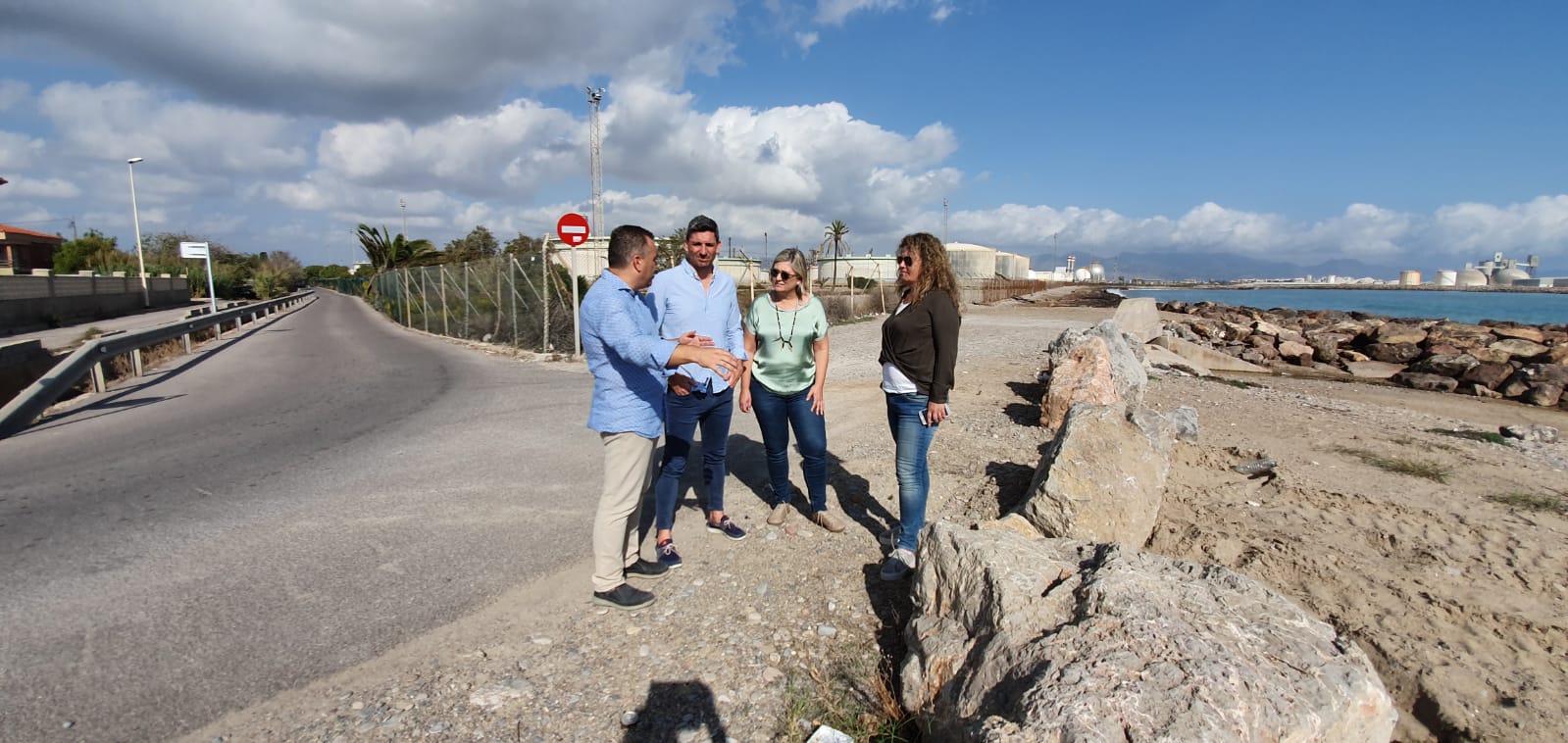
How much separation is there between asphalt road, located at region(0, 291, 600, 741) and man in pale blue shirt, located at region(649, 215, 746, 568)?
728 mm

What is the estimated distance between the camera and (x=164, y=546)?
4.16 metres

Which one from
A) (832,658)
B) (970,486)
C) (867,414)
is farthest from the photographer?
(867,414)

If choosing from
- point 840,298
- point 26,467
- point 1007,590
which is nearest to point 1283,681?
point 1007,590

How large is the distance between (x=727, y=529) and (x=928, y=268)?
203 cm

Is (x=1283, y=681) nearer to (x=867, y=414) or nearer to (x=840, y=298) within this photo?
(x=867, y=414)

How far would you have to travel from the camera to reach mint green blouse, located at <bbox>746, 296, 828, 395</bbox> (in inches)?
166

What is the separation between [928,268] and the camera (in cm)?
383

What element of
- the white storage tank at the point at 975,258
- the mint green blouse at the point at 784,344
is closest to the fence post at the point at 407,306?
the mint green blouse at the point at 784,344

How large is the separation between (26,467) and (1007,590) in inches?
306

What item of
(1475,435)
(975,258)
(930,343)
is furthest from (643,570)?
(975,258)

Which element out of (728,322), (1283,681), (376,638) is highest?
(728,322)

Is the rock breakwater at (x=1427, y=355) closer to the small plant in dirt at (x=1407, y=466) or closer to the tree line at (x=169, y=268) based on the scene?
the small plant in dirt at (x=1407, y=466)

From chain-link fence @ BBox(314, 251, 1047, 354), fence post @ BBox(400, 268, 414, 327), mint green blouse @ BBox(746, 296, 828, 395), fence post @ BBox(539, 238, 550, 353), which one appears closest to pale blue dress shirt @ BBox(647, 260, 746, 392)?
mint green blouse @ BBox(746, 296, 828, 395)

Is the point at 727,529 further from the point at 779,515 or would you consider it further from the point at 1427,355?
the point at 1427,355
